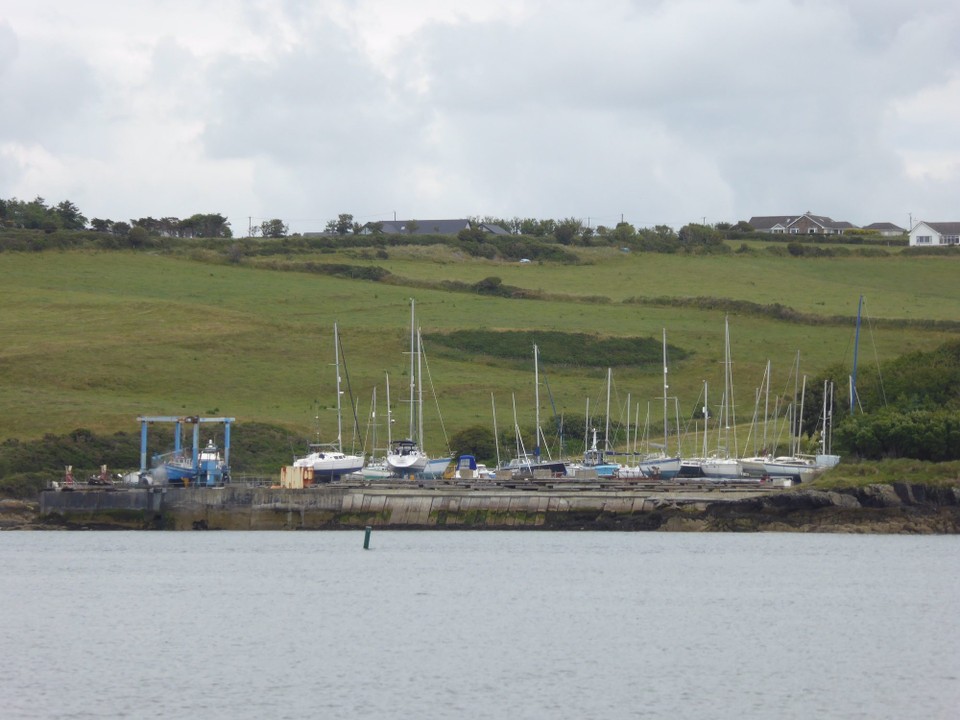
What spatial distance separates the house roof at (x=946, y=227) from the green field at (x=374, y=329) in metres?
33.0

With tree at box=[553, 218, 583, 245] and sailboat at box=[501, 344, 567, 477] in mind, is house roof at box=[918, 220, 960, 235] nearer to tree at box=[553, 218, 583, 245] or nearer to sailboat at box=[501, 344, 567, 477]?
tree at box=[553, 218, 583, 245]

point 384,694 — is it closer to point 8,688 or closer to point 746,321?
point 8,688

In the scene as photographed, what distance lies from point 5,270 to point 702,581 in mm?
92467

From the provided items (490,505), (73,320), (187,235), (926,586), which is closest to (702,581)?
(926,586)

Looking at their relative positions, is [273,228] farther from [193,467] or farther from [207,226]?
[193,467]

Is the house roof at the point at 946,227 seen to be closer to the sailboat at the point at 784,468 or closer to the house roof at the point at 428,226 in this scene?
the house roof at the point at 428,226

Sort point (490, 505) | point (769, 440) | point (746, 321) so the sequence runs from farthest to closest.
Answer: point (746, 321) < point (769, 440) < point (490, 505)

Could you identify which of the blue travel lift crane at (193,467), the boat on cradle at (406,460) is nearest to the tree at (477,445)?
the boat on cradle at (406,460)

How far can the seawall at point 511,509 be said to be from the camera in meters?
66.9

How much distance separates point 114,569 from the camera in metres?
58.8

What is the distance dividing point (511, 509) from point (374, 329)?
161ft

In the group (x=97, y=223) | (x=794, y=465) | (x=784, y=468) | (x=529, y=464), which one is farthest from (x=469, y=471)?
(x=97, y=223)

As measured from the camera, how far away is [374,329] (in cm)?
11631

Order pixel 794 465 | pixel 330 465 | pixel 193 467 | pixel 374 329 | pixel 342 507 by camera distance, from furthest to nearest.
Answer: pixel 374 329, pixel 794 465, pixel 330 465, pixel 193 467, pixel 342 507
